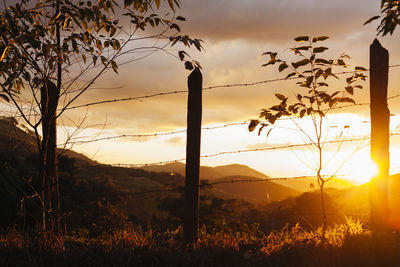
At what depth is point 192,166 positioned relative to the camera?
18.4ft

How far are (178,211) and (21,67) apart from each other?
31937 mm

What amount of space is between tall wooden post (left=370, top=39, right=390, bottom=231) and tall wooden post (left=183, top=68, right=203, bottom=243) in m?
2.33

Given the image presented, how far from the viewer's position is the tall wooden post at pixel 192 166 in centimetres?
561

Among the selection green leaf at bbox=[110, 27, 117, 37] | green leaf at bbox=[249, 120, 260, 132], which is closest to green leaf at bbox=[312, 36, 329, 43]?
green leaf at bbox=[249, 120, 260, 132]

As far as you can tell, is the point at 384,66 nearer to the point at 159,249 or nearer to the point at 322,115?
the point at 322,115

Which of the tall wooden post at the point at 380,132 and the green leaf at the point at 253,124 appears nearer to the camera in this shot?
the green leaf at the point at 253,124

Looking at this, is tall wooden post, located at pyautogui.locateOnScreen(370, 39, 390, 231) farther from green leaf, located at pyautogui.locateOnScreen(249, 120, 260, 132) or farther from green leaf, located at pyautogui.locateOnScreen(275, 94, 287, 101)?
green leaf, located at pyautogui.locateOnScreen(249, 120, 260, 132)

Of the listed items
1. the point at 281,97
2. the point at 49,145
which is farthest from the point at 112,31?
the point at 281,97

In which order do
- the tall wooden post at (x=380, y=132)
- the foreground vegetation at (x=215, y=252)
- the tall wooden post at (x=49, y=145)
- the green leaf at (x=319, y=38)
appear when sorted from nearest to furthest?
1. the foreground vegetation at (x=215, y=252)
2. the green leaf at (x=319, y=38)
3. the tall wooden post at (x=380, y=132)
4. the tall wooden post at (x=49, y=145)

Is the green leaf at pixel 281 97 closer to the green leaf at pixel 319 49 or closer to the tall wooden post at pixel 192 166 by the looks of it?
the green leaf at pixel 319 49

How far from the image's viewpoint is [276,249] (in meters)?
4.95

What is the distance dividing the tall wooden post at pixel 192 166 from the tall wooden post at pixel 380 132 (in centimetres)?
233

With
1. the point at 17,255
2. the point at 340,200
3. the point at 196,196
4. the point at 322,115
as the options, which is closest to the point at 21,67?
the point at 17,255

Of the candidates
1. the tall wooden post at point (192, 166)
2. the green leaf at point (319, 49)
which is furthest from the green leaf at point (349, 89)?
the tall wooden post at point (192, 166)
